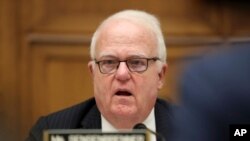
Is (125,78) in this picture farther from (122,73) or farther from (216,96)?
(216,96)

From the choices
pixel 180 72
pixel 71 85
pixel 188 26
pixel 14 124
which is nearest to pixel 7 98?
pixel 14 124

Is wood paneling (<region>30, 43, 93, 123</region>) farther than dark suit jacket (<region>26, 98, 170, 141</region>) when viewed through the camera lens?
Yes

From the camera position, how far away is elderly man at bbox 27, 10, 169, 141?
1.42 m

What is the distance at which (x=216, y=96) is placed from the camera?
854 mm

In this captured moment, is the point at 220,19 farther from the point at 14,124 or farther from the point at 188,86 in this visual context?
the point at 188,86

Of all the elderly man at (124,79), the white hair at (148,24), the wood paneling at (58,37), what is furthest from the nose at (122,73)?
the wood paneling at (58,37)

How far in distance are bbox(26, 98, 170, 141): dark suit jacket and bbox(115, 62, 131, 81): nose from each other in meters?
0.13

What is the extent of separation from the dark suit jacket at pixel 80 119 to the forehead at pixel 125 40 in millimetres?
145

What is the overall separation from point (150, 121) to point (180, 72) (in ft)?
1.95

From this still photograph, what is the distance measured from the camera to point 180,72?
897 mm

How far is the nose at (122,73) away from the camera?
4.59 feet

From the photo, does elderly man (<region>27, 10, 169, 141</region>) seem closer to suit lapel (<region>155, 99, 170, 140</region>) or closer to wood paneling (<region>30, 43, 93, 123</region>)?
suit lapel (<region>155, 99, 170, 140</region>)

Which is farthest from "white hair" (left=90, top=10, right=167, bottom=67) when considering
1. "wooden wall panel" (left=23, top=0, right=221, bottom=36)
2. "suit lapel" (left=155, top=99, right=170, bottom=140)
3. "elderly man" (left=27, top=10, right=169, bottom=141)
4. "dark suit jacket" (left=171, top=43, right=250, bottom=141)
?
"wooden wall panel" (left=23, top=0, right=221, bottom=36)

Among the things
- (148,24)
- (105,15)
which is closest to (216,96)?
(148,24)
